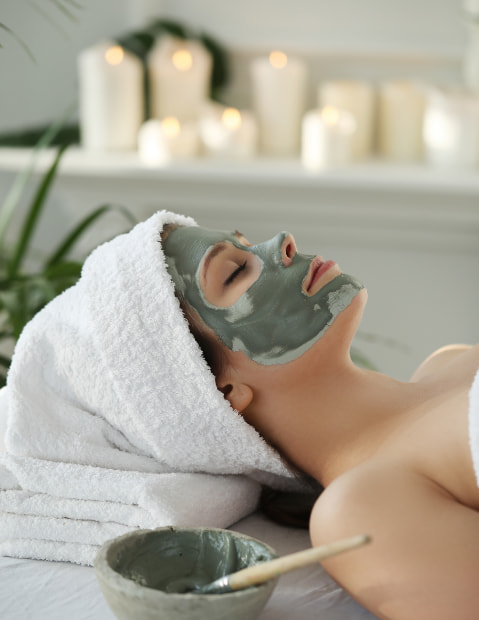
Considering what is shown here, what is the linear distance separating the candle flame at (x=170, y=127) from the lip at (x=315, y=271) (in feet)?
3.39

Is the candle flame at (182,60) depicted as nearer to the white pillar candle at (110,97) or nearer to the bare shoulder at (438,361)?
the white pillar candle at (110,97)

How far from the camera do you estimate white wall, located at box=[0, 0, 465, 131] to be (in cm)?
200

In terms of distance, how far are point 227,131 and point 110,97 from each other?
308 mm

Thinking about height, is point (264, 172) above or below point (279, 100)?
below

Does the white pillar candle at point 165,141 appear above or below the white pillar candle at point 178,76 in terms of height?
below

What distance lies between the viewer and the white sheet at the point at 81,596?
2.75 ft

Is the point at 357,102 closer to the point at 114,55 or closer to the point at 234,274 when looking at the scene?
the point at 114,55

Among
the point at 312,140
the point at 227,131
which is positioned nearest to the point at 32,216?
the point at 227,131

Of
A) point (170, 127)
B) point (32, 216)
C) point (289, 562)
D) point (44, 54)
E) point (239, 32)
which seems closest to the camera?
point (289, 562)

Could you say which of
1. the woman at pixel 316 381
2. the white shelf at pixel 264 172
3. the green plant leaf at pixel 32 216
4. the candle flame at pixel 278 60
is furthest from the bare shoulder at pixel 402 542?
the candle flame at pixel 278 60

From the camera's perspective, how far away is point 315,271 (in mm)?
990

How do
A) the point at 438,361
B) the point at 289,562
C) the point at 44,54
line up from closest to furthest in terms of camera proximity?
the point at 289,562
the point at 438,361
the point at 44,54

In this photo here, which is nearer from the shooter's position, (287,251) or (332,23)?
(287,251)

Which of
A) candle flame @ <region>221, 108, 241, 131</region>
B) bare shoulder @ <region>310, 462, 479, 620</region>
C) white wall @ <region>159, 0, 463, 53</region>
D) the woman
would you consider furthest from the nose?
white wall @ <region>159, 0, 463, 53</region>
